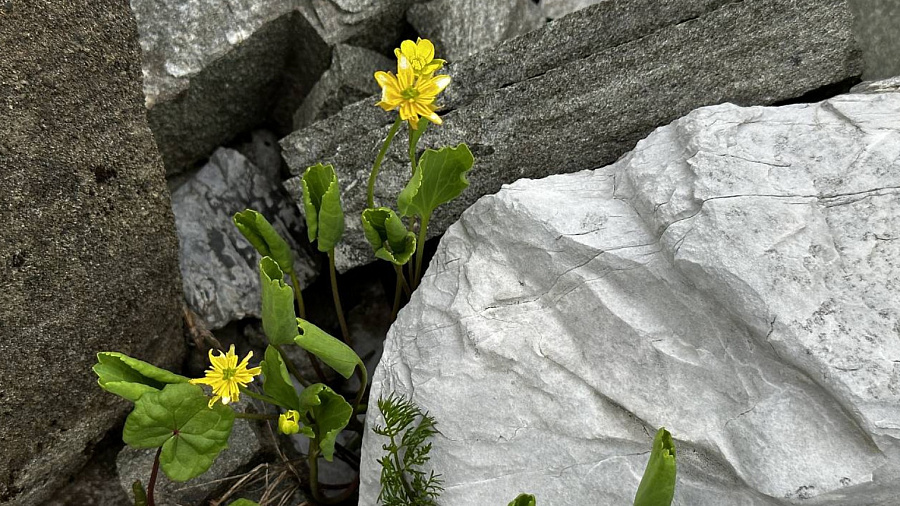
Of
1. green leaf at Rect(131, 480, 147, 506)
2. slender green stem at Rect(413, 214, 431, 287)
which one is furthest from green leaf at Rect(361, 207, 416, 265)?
green leaf at Rect(131, 480, 147, 506)

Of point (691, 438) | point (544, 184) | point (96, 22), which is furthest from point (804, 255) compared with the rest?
point (96, 22)

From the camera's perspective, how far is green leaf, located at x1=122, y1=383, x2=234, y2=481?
1.38 metres

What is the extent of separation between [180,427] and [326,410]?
1.06ft

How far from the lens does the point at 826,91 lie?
1.89 meters

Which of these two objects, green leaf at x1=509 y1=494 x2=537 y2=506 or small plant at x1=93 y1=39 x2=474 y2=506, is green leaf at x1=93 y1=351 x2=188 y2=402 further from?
green leaf at x1=509 y1=494 x2=537 y2=506

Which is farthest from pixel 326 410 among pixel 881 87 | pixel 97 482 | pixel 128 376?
pixel 881 87

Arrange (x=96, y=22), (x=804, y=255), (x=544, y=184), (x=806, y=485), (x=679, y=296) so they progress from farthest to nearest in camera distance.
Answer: (x=544, y=184) < (x=96, y=22) < (x=679, y=296) < (x=804, y=255) < (x=806, y=485)

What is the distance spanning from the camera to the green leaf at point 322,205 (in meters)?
1.58

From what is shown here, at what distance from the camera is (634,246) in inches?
58.2

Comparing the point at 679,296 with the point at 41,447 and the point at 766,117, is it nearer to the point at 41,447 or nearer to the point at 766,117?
the point at 766,117

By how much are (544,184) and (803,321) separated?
0.71 metres

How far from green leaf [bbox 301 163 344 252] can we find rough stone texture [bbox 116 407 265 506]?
26.0 inches

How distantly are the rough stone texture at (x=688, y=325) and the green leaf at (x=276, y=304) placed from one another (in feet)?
0.95

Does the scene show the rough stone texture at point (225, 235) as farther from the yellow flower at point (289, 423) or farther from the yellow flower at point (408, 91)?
the yellow flower at point (408, 91)
